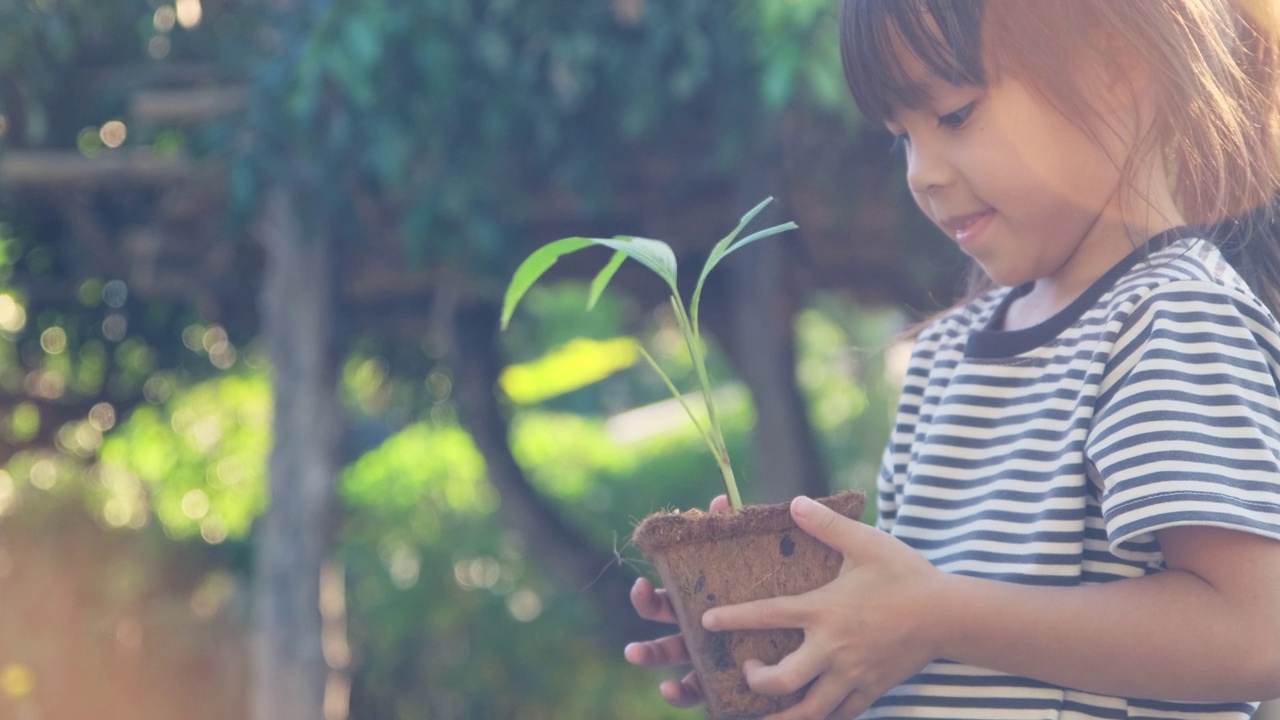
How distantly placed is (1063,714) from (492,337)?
10.7ft

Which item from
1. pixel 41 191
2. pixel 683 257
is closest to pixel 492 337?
pixel 683 257

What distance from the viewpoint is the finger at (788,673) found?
0.84 metres

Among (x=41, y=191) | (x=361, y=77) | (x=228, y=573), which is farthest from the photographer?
(x=228, y=573)

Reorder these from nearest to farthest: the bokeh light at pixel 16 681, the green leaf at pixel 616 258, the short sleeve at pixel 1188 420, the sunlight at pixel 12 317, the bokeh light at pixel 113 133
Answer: the short sleeve at pixel 1188 420 < the green leaf at pixel 616 258 < the bokeh light at pixel 113 133 < the sunlight at pixel 12 317 < the bokeh light at pixel 16 681

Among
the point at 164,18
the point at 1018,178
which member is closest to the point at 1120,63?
the point at 1018,178

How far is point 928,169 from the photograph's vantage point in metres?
0.96

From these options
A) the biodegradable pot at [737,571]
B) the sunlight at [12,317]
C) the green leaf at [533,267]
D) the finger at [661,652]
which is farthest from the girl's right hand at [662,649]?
the sunlight at [12,317]

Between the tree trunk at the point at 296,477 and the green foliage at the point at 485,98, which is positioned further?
the tree trunk at the point at 296,477

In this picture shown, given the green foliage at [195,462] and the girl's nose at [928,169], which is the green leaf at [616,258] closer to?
the girl's nose at [928,169]

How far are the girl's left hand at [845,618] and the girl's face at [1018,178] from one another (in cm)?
27

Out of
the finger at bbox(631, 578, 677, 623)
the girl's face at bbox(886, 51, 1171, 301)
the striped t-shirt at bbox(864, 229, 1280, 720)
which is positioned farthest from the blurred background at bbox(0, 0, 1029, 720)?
the girl's face at bbox(886, 51, 1171, 301)

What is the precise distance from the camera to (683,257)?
3438mm

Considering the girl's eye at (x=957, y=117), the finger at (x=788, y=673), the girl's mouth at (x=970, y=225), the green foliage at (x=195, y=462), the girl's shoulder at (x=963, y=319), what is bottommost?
the green foliage at (x=195, y=462)

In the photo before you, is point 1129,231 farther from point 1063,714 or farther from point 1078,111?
point 1063,714
